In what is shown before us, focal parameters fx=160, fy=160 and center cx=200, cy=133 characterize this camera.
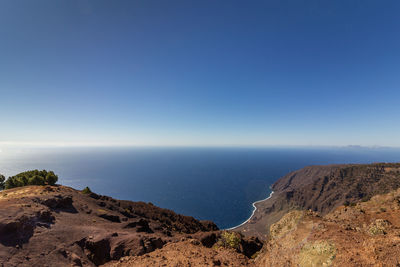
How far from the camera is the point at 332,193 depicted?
141750mm

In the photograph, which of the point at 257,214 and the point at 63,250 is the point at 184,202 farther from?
the point at 63,250

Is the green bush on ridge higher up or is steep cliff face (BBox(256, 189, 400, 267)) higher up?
steep cliff face (BBox(256, 189, 400, 267))

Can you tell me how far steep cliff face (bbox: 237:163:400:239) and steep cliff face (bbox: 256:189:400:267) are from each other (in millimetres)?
110313

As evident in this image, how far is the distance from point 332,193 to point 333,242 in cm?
17402

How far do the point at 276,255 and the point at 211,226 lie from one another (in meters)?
47.4

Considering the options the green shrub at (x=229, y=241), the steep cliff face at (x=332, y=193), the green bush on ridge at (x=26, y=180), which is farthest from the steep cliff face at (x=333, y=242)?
the steep cliff face at (x=332, y=193)

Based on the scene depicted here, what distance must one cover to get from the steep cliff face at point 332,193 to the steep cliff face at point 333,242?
11031 centimetres

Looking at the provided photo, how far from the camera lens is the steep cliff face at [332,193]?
11575 centimetres

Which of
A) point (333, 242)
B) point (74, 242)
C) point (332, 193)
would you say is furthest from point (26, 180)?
point (332, 193)

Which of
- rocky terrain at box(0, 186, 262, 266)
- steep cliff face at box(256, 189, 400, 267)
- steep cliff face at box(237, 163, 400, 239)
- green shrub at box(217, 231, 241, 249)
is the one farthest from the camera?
steep cliff face at box(237, 163, 400, 239)

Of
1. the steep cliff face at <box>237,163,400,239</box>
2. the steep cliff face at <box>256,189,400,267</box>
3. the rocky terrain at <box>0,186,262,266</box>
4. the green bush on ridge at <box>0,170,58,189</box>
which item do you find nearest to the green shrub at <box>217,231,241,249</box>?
the rocky terrain at <box>0,186,262,266</box>

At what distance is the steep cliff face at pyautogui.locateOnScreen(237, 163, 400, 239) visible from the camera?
115750mm

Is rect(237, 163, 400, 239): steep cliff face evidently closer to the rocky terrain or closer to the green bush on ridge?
the rocky terrain

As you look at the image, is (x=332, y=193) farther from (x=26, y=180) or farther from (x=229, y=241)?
(x=26, y=180)
